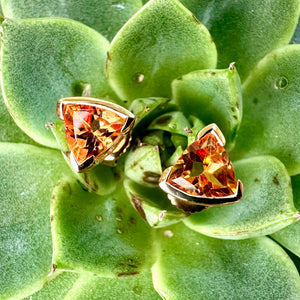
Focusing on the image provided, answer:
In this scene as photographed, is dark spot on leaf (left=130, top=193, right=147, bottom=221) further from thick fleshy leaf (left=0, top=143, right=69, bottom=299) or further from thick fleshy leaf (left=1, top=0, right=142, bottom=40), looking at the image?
thick fleshy leaf (left=1, top=0, right=142, bottom=40)

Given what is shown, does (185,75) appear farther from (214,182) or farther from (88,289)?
(88,289)

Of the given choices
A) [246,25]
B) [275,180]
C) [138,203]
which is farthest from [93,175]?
[246,25]

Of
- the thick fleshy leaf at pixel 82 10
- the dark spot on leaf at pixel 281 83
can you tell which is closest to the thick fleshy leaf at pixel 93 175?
the thick fleshy leaf at pixel 82 10

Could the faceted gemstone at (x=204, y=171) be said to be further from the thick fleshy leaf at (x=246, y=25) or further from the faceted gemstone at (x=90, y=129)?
the thick fleshy leaf at (x=246, y=25)

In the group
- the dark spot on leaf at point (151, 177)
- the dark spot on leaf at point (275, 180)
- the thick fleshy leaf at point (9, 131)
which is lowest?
the thick fleshy leaf at point (9, 131)

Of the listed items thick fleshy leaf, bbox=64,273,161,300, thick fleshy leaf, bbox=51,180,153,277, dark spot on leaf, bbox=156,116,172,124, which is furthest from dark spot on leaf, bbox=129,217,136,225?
dark spot on leaf, bbox=156,116,172,124

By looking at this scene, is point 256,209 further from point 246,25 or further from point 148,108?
point 246,25
